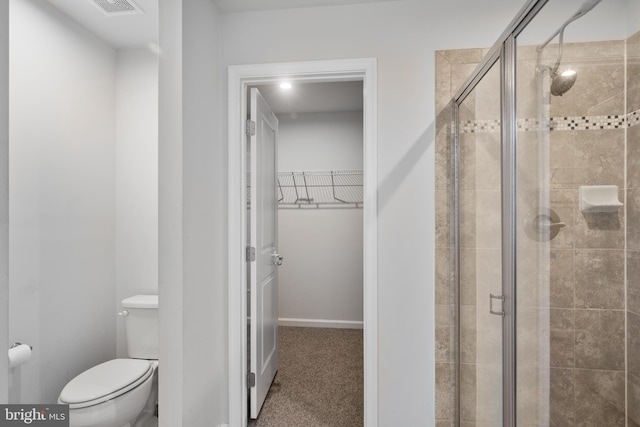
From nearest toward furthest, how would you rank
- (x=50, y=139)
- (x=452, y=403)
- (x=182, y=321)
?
(x=182, y=321) < (x=452, y=403) < (x=50, y=139)

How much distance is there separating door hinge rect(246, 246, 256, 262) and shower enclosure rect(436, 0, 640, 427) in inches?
47.8

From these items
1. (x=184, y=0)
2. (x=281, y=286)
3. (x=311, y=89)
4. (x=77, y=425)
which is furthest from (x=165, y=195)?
(x=281, y=286)

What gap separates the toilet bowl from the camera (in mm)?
1529

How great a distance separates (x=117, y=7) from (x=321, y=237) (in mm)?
2669

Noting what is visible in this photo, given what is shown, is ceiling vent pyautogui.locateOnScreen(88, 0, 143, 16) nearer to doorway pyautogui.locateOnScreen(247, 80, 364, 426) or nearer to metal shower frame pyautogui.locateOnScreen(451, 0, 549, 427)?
doorway pyautogui.locateOnScreen(247, 80, 364, 426)

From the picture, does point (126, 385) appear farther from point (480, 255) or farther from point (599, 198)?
point (599, 198)

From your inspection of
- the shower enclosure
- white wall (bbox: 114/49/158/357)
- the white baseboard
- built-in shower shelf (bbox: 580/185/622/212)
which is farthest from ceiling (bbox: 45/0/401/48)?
the white baseboard

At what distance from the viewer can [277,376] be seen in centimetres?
260

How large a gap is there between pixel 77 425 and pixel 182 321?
738 mm

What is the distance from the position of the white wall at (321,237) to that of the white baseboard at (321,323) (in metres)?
0.01

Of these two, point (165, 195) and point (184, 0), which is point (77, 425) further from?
point (184, 0)

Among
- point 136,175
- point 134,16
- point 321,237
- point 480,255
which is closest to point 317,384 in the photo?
point 321,237

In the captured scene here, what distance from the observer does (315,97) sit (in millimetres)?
3203

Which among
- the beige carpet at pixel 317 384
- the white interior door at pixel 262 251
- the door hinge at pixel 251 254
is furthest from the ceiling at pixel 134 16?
the beige carpet at pixel 317 384
